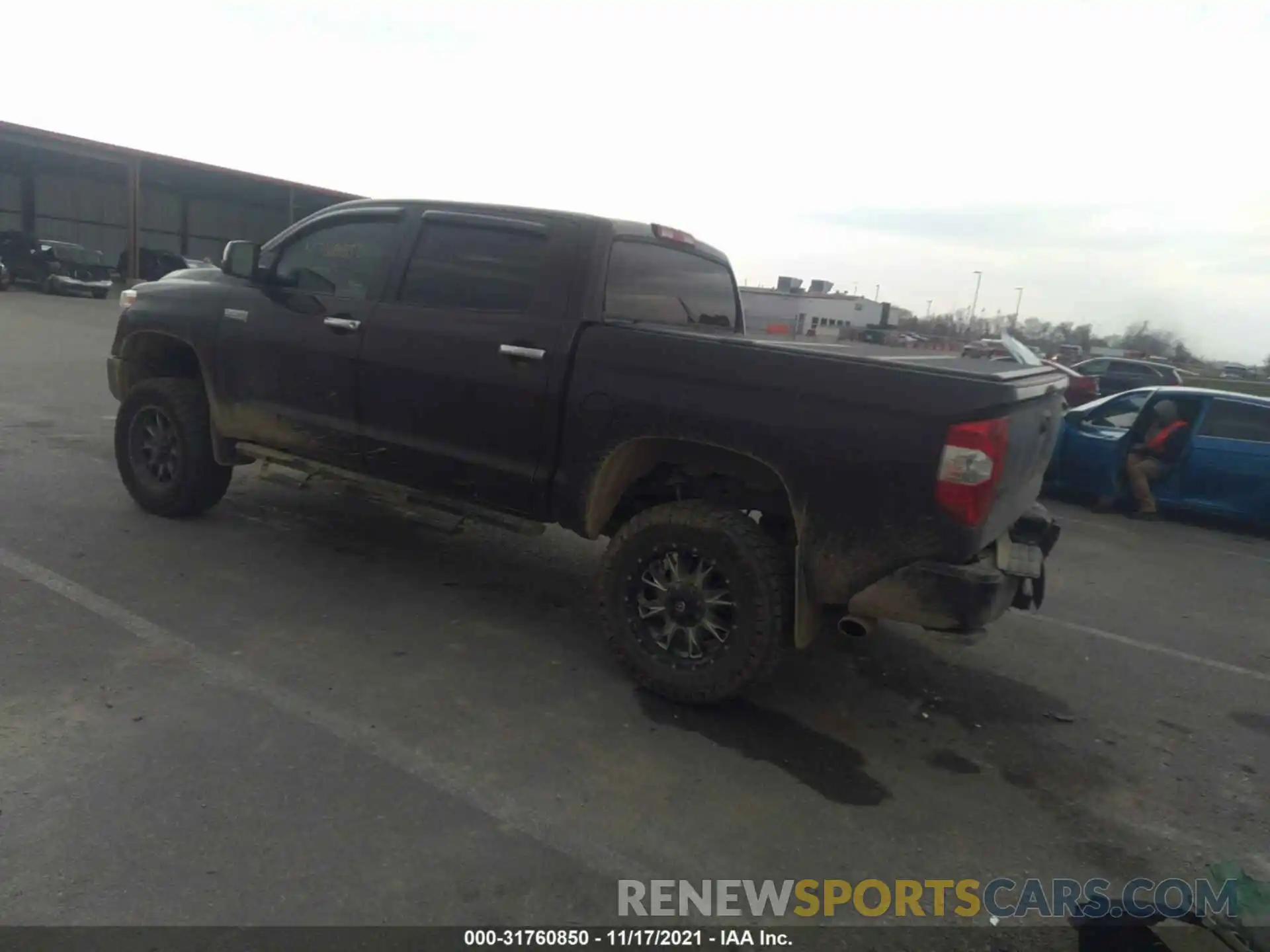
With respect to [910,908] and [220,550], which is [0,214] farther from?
[910,908]

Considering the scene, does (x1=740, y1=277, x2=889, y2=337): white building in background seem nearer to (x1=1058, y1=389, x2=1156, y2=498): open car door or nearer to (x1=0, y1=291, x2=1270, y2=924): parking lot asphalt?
(x1=1058, y1=389, x2=1156, y2=498): open car door

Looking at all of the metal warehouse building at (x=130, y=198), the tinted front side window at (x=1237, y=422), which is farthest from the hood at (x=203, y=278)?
the metal warehouse building at (x=130, y=198)

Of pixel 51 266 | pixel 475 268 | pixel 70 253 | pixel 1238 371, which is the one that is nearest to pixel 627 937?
pixel 475 268

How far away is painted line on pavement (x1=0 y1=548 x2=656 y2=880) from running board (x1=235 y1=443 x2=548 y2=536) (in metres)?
1.17

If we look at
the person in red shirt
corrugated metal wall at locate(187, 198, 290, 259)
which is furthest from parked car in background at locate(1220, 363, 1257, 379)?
corrugated metal wall at locate(187, 198, 290, 259)

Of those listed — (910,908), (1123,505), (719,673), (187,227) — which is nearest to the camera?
(910,908)

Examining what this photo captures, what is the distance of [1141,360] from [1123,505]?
15.3 meters

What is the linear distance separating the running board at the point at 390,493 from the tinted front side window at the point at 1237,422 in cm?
773

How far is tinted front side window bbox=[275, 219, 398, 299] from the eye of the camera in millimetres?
4758

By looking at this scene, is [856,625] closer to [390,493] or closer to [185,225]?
[390,493]

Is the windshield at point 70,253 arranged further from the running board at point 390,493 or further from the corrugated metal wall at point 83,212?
the running board at point 390,493

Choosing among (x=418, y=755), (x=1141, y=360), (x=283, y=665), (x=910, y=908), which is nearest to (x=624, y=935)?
(x=910, y=908)

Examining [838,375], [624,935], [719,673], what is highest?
[838,375]

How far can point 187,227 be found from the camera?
42375 millimetres
